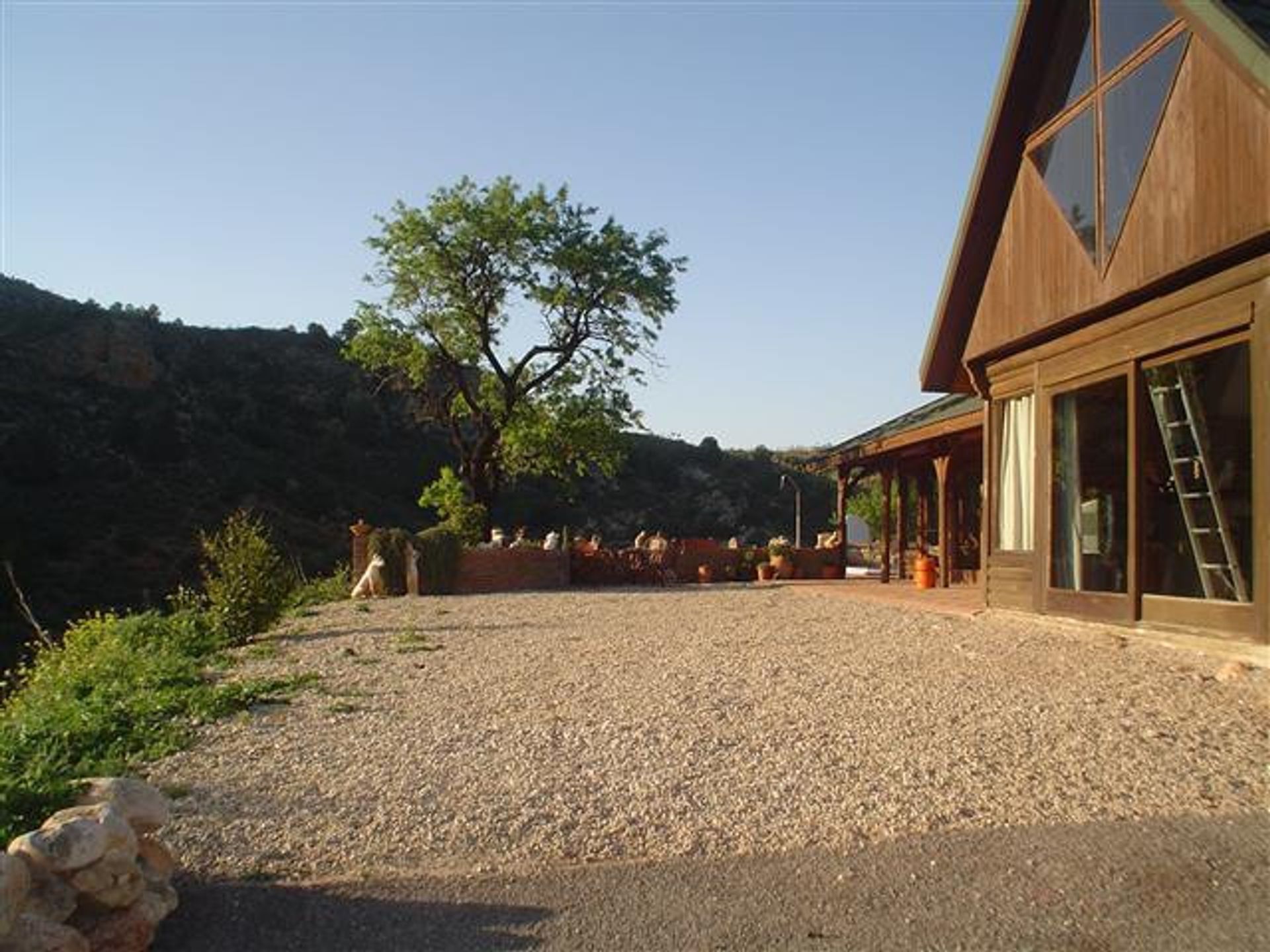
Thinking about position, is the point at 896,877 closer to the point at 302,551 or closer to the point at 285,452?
the point at 302,551

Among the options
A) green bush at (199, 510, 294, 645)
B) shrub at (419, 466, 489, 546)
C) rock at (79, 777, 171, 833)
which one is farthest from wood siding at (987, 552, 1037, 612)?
shrub at (419, 466, 489, 546)

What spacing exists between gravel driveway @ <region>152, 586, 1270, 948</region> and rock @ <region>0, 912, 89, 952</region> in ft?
2.23

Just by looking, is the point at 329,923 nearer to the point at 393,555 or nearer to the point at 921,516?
the point at 393,555

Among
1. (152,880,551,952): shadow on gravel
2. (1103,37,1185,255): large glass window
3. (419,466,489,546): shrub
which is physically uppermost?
(1103,37,1185,255): large glass window

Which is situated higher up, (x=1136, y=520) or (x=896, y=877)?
(x=1136, y=520)

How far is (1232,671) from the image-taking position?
7.87 metres

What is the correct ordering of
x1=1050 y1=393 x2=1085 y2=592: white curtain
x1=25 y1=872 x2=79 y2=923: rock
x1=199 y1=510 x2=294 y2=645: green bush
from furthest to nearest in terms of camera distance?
1. x1=199 y1=510 x2=294 y2=645: green bush
2. x1=1050 y1=393 x2=1085 y2=592: white curtain
3. x1=25 y1=872 x2=79 y2=923: rock

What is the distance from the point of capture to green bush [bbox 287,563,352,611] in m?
17.8

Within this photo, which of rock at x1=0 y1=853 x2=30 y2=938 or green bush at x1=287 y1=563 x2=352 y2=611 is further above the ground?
green bush at x1=287 y1=563 x2=352 y2=611

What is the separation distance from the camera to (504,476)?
29828 mm

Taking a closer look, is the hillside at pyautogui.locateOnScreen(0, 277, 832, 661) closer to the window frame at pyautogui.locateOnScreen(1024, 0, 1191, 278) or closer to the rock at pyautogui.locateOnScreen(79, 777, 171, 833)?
the window frame at pyautogui.locateOnScreen(1024, 0, 1191, 278)

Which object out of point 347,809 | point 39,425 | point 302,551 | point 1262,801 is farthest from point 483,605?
point 39,425

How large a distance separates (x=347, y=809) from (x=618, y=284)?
21647 mm

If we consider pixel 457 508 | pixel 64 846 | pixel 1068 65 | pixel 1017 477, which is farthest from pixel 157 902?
pixel 457 508
